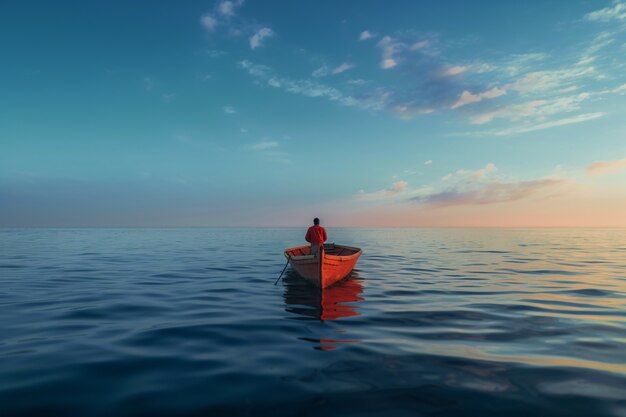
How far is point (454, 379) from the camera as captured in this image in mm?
5637

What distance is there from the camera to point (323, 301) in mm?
12125

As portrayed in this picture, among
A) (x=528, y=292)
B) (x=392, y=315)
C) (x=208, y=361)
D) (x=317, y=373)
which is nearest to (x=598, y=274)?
(x=528, y=292)

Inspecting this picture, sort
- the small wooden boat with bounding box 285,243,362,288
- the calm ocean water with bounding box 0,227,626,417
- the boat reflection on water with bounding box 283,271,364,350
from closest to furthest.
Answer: the calm ocean water with bounding box 0,227,626,417
the boat reflection on water with bounding box 283,271,364,350
the small wooden boat with bounding box 285,243,362,288

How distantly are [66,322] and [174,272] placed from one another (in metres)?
10.5

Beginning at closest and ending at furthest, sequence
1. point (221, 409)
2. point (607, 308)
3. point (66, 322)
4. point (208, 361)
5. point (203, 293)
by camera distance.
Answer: point (221, 409), point (208, 361), point (66, 322), point (607, 308), point (203, 293)

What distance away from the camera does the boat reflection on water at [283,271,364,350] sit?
308 inches

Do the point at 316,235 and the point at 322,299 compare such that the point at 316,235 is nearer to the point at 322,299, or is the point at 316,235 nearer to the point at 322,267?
the point at 322,267

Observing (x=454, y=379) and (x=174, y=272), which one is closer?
(x=454, y=379)

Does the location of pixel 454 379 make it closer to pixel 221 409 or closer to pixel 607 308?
pixel 221 409

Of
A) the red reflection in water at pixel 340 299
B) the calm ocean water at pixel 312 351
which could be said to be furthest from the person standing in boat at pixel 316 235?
the calm ocean water at pixel 312 351

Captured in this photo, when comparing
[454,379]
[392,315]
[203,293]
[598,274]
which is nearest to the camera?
[454,379]

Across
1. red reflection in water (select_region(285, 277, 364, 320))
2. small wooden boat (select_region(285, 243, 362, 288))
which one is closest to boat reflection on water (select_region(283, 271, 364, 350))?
red reflection in water (select_region(285, 277, 364, 320))

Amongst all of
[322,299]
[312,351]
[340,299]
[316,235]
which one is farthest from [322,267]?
[312,351]

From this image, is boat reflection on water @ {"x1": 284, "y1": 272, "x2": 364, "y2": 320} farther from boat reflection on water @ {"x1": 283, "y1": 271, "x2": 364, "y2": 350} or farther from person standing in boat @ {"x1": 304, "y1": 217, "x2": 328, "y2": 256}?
person standing in boat @ {"x1": 304, "y1": 217, "x2": 328, "y2": 256}
